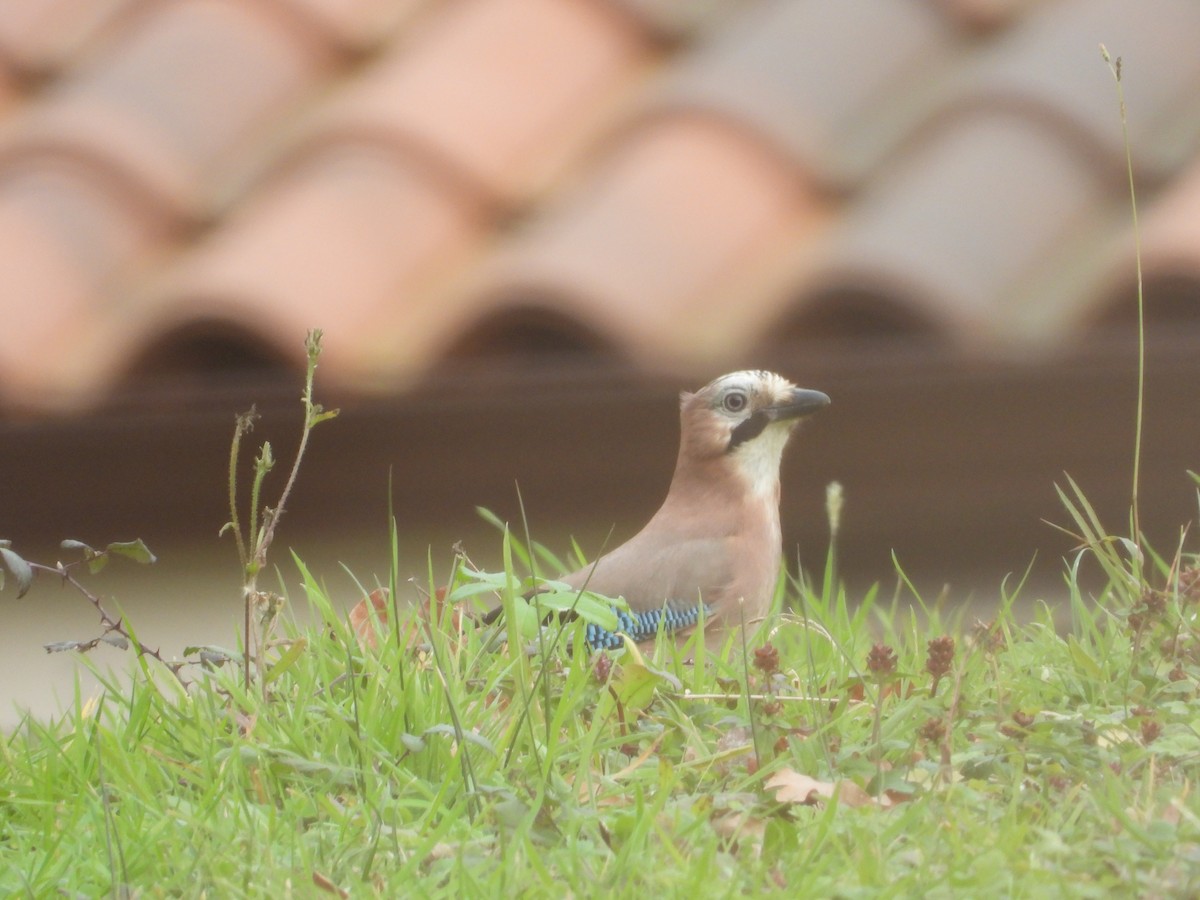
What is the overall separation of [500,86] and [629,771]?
9.59ft

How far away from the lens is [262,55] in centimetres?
545

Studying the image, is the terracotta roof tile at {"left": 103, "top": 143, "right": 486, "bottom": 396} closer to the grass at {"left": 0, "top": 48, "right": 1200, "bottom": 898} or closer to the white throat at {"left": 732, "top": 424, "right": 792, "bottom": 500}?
the white throat at {"left": 732, "top": 424, "right": 792, "bottom": 500}

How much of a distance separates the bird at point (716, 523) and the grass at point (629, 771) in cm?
85

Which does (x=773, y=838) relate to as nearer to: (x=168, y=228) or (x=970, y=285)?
(x=970, y=285)

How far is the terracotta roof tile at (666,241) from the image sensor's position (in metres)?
4.46

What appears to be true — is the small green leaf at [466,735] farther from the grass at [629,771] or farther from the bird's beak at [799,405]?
the bird's beak at [799,405]

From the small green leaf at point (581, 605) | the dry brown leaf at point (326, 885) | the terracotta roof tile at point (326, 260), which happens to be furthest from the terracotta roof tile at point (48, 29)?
the dry brown leaf at point (326, 885)

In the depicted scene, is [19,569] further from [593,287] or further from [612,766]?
[593,287]

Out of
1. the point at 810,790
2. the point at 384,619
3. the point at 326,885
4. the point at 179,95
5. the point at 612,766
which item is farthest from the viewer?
the point at 179,95

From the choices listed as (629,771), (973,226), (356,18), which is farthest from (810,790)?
(356,18)

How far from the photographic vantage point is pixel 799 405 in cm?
452

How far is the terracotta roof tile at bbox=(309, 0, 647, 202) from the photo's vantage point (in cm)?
498

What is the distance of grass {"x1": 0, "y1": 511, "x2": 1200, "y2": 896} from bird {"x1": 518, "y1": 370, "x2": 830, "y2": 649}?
85 centimetres

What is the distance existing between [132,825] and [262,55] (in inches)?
131
